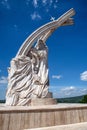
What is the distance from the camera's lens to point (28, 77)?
973cm

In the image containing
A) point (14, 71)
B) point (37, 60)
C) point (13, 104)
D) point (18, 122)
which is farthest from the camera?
point (37, 60)

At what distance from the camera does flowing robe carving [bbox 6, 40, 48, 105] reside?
356 inches

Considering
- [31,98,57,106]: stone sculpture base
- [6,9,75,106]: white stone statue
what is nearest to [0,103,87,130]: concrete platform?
Result: [31,98,57,106]: stone sculpture base

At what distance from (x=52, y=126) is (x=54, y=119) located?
9.7 inches

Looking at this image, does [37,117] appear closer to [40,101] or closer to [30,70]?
[40,101]

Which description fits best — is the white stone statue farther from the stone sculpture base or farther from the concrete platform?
the concrete platform

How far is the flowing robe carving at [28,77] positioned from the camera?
29.7 ft

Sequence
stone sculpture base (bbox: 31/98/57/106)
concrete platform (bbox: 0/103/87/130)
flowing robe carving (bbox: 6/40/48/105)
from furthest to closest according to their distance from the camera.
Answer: flowing robe carving (bbox: 6/40/48/105)
stone sculpture base (bbox: 31/98/57/106)
concrete platform (bbox: 0/103/87/130)

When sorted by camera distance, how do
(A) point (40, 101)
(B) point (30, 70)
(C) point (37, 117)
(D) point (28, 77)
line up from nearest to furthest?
(C) point (37, 117) → (A) point (40, 101) → (D) point (28, 77) → (B) point (30, 70)

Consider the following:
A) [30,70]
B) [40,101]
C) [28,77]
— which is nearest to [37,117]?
[40,101]

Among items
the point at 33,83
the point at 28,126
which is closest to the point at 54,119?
the point at 28,126

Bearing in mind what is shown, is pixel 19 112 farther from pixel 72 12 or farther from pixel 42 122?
pixel 72 12

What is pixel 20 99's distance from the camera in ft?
29.5

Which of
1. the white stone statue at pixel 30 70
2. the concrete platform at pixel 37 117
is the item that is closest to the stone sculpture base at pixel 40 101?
the white stone statue at pixel 30 70
